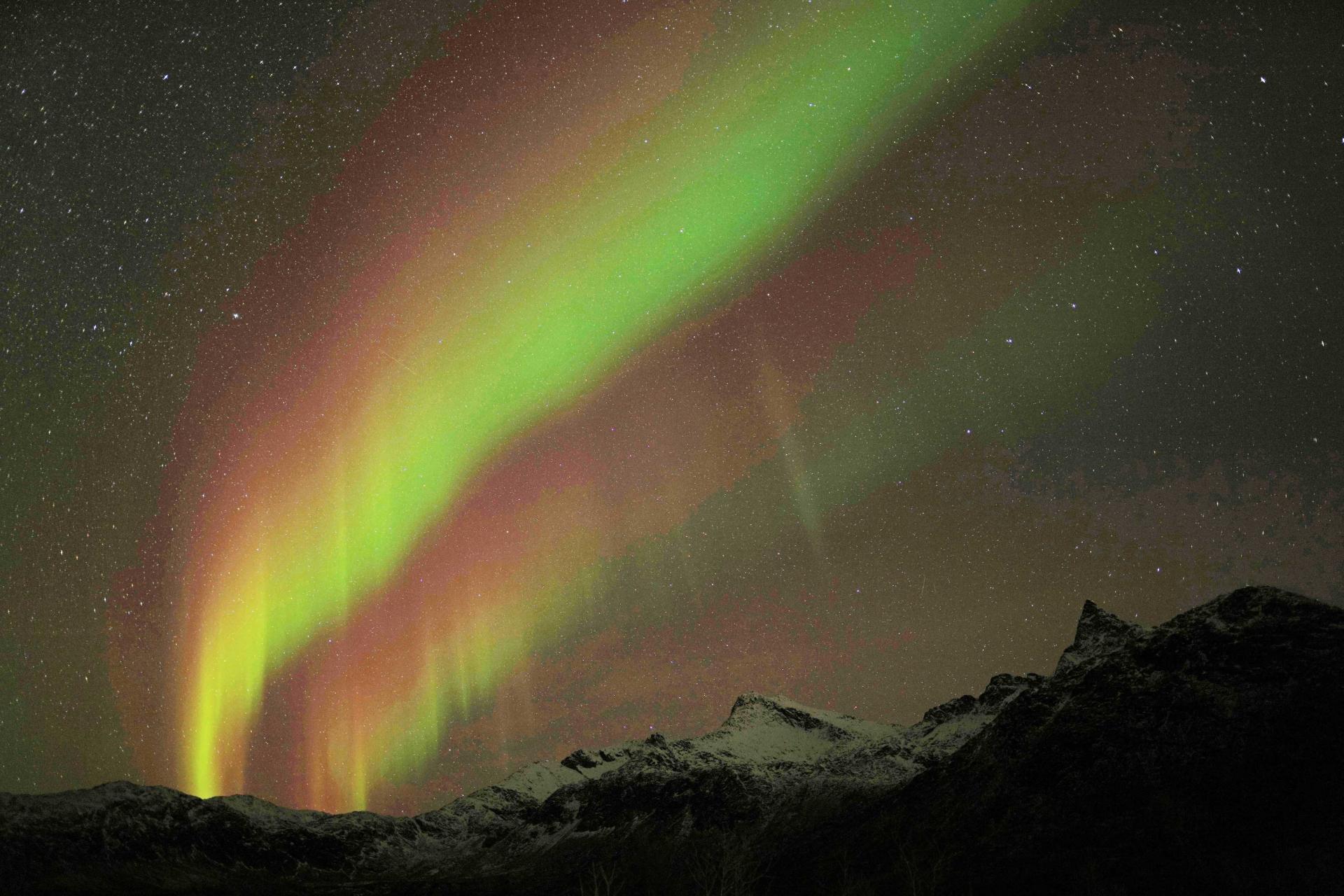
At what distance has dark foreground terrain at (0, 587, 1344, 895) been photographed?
81.4m

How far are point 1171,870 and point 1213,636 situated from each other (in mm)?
46178

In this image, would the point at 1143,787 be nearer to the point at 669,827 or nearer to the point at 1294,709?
the point at 1294,709

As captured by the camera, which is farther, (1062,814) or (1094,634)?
(1094,634)

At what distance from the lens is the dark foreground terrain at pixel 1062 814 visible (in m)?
81.4

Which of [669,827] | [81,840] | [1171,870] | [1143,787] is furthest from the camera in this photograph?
[669,827]

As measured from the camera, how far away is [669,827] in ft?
640

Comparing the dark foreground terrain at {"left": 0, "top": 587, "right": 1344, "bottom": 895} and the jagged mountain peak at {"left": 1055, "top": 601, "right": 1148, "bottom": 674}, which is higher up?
the jagged mountain peak at {"left": 1055, "top": 601, "right": 1148, "bottom": 674}

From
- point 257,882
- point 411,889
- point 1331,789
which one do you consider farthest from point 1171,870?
point 257,882

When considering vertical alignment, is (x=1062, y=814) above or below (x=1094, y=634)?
below

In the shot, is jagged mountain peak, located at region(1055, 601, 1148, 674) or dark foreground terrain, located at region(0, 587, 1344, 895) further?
jagged mountain peak, located at region(1055, 601, 1148, 674)

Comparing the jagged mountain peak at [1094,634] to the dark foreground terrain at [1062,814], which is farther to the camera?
the jagged mountain peak at [1094,634]

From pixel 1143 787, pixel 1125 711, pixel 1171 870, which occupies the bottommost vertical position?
pixel 1171 870

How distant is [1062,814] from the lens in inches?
4038

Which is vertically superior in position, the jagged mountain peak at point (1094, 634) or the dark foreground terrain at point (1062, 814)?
the jagged mountain peak at point (1094, 634)
